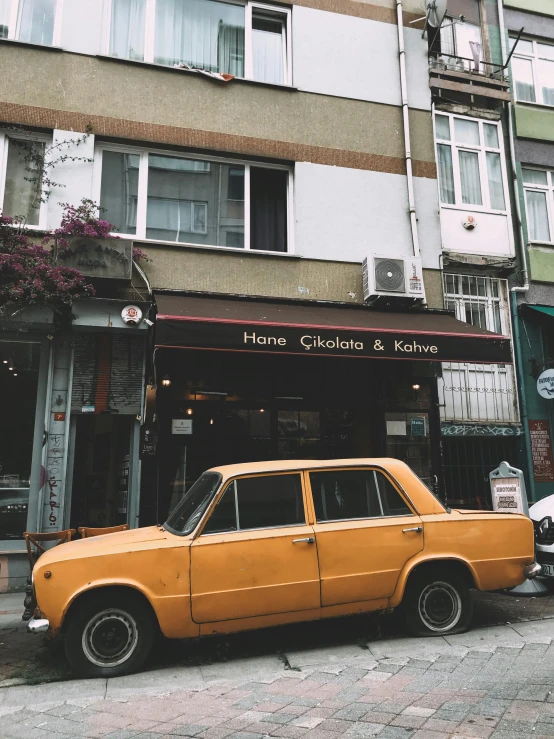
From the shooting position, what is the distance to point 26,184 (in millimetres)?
8812

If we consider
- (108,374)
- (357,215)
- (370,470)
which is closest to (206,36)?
(357,215)

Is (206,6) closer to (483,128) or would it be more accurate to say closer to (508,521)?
(483,128)

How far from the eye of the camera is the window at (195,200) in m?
9.19

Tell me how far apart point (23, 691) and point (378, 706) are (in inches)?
106

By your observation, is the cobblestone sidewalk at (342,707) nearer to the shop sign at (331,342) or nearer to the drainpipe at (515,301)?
the shop sign at (331,342)

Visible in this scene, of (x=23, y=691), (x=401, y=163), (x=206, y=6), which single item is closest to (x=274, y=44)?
(x=206, y=6)

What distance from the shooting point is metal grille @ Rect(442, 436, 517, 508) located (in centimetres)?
1062

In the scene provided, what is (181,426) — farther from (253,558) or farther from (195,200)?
(253,558)

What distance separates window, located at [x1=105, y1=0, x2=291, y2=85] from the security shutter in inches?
189

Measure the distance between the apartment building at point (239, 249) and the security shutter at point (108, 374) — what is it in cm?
3

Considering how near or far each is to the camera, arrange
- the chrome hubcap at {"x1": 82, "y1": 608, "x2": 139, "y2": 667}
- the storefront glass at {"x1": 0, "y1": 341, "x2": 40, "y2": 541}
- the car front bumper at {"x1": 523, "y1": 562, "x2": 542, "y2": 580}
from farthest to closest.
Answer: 1. the storefront glass at {"x1": 0, "y1": 341, "x2": 40, "y2": 541}
2. the car front bumper at {"x1": 523, "y1": 562, "x2": 542, "y2": 580}
3. the chrome hubcap at {"x1": 82, "y1": 608, "x2": 139, "y2": 667}

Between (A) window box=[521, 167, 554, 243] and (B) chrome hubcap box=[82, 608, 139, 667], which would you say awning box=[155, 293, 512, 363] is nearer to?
(B) chrome hubcap box=[82, 608, 139, 667]

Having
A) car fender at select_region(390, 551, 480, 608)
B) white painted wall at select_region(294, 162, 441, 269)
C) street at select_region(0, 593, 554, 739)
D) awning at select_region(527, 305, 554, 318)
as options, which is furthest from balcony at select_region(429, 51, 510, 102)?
street at select_region(0, 593, 554, 739)

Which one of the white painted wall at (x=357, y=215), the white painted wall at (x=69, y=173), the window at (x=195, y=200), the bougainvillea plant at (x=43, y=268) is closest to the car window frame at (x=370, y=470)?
the bougainvillea plant at (x=43, y=268)
